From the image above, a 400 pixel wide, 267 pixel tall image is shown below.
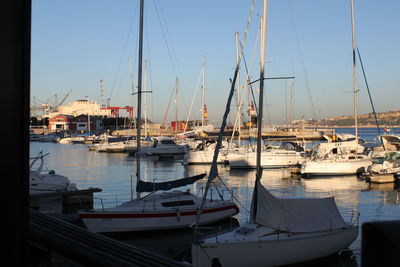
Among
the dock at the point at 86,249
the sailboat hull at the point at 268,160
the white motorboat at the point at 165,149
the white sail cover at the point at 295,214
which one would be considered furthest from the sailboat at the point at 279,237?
the white motorboat at the point at 165,149

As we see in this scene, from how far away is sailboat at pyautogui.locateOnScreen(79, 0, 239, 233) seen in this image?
16375mm

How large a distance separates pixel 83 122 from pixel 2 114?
129386mm

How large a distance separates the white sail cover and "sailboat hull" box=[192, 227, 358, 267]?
27 cm

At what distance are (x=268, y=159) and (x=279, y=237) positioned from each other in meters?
31.3

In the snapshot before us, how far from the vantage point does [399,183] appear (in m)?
33.2

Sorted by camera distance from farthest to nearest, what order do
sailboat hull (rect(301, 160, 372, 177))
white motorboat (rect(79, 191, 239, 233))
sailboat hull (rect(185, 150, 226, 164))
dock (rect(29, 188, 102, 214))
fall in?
sailboat hull (rect(185, 150, 226, 164)) → sailboat hull (rect(301, 160, 372, 177)) → dock (rect(29, 188, 102, 214)) → white motorboat (rect(79, 191, 239, 233))

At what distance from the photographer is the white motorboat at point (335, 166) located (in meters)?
37.6

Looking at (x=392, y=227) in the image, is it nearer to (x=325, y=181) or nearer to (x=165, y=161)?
(x=325, y=181)

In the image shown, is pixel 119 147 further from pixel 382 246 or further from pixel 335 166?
pixel 382 246

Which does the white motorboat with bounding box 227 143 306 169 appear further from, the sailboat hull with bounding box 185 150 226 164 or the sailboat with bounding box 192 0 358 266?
the sailboat with bounding box 192 0 358 266

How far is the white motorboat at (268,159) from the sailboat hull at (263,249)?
29387mm

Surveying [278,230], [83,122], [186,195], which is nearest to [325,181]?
[186,195]

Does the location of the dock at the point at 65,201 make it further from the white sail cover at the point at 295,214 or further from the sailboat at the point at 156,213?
the white sail cover at the point at 295,214

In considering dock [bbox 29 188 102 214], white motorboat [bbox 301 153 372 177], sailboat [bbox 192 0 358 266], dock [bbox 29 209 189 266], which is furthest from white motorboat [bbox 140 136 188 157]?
dock [bbox 29 209 189 266]
